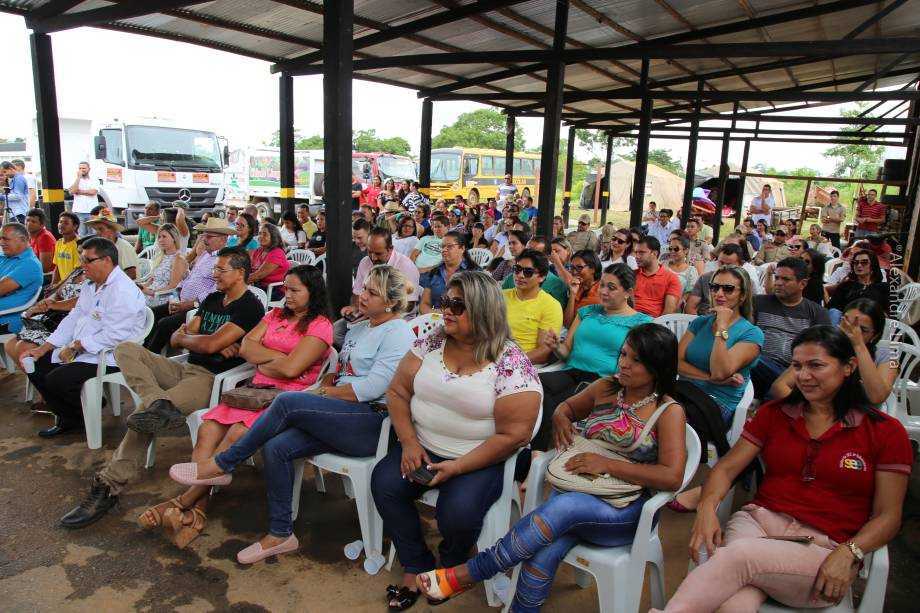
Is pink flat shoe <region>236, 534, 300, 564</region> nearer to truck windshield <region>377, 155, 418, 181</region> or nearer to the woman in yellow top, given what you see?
the woman in yellow top

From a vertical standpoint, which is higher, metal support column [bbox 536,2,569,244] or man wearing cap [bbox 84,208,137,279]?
metal support column [bbox 536,2,569,244]

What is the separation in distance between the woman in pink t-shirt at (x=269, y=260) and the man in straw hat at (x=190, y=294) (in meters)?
0.27

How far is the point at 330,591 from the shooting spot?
235cm

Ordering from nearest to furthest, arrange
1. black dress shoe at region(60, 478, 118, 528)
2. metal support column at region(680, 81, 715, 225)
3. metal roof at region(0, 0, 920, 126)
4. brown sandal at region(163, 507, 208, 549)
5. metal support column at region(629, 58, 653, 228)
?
1. brown sandal at region(163, 507, 208, 549)
2. black dress shoe at region(60, 478, 118, 528)
3. metal roof at region(0, 0, 920, 126)
4. metal support column at region(629, 58, 653, 228)
5. metal support column at region(680, 81, 715, 225)

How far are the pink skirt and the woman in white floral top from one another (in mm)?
738

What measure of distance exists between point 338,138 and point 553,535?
3573mm

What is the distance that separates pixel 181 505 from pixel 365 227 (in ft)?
12.7

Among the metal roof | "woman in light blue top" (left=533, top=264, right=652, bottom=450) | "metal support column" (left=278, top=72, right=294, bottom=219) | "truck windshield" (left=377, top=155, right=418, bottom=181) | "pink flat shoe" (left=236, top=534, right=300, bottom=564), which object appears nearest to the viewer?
"pink flat shoe" (left=236, top=534, right=300, bottom=564)

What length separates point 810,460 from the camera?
1.89 meters

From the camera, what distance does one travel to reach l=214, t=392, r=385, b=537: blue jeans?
248 cm

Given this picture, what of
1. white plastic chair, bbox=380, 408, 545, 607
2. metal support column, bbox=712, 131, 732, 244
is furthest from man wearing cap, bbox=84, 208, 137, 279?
metal support column, bbox=712, 131, 732, 244

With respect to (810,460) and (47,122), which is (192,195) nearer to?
(47,122)

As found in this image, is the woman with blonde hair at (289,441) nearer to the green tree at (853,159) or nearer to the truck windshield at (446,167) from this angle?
the truck windshield at (446,167)

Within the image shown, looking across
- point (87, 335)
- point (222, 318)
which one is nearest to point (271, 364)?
point (222, 318)
